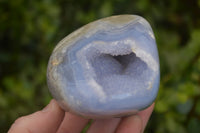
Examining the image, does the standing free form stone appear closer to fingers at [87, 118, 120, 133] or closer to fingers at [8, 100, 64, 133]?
fingers at [8, 100, 64, 133]

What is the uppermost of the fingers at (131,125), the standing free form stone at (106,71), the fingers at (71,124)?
the standing free form stone at (106,71)

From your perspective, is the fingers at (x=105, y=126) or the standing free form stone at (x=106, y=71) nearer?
the standing free form stone at (x=106, y=71)

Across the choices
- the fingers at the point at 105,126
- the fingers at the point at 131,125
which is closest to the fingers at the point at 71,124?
the fingers at the point at 105,126

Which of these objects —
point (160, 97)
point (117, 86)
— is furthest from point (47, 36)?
point (117, 86)

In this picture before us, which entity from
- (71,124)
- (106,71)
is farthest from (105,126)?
(106,71)

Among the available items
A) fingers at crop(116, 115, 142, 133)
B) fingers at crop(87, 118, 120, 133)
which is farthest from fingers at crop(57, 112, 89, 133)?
fingers at crop(116, 115, 142, 133)

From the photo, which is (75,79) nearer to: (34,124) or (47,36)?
(34,124)

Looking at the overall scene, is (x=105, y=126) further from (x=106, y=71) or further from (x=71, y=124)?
(x=106, y=71)

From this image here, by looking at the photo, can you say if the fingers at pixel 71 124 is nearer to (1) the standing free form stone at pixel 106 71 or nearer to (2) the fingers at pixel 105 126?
(2) the fingers at pixel 105 126
